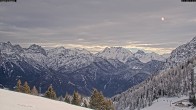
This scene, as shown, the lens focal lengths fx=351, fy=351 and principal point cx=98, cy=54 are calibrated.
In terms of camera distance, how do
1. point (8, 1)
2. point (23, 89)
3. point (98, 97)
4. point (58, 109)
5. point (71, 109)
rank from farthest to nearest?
1. point (23, 89)
2. point (98, 97)
3. point (71, 109)
4. point (58, 109)
5. point (8, 1)

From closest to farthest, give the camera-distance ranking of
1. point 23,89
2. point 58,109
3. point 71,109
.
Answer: point 58,109 → point 71,109 → point 23,89

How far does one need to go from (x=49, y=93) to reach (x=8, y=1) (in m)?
64.1

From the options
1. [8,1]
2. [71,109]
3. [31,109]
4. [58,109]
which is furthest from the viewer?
[71,109]

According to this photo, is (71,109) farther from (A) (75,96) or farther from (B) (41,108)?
(A) (75,96)

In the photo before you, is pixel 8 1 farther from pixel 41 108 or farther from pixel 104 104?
pixel 104 104

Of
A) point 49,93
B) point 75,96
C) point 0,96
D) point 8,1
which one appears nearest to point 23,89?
point 49,93

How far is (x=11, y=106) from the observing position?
57.5ft

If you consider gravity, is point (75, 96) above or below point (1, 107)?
below

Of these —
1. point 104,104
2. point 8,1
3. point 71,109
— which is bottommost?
point 104,104

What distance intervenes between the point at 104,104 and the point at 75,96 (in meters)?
8.51

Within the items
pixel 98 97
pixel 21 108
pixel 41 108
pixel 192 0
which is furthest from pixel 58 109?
pixel 98 97

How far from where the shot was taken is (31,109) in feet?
57.2

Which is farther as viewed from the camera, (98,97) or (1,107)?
(98,97)

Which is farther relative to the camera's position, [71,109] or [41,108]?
[71,109]
